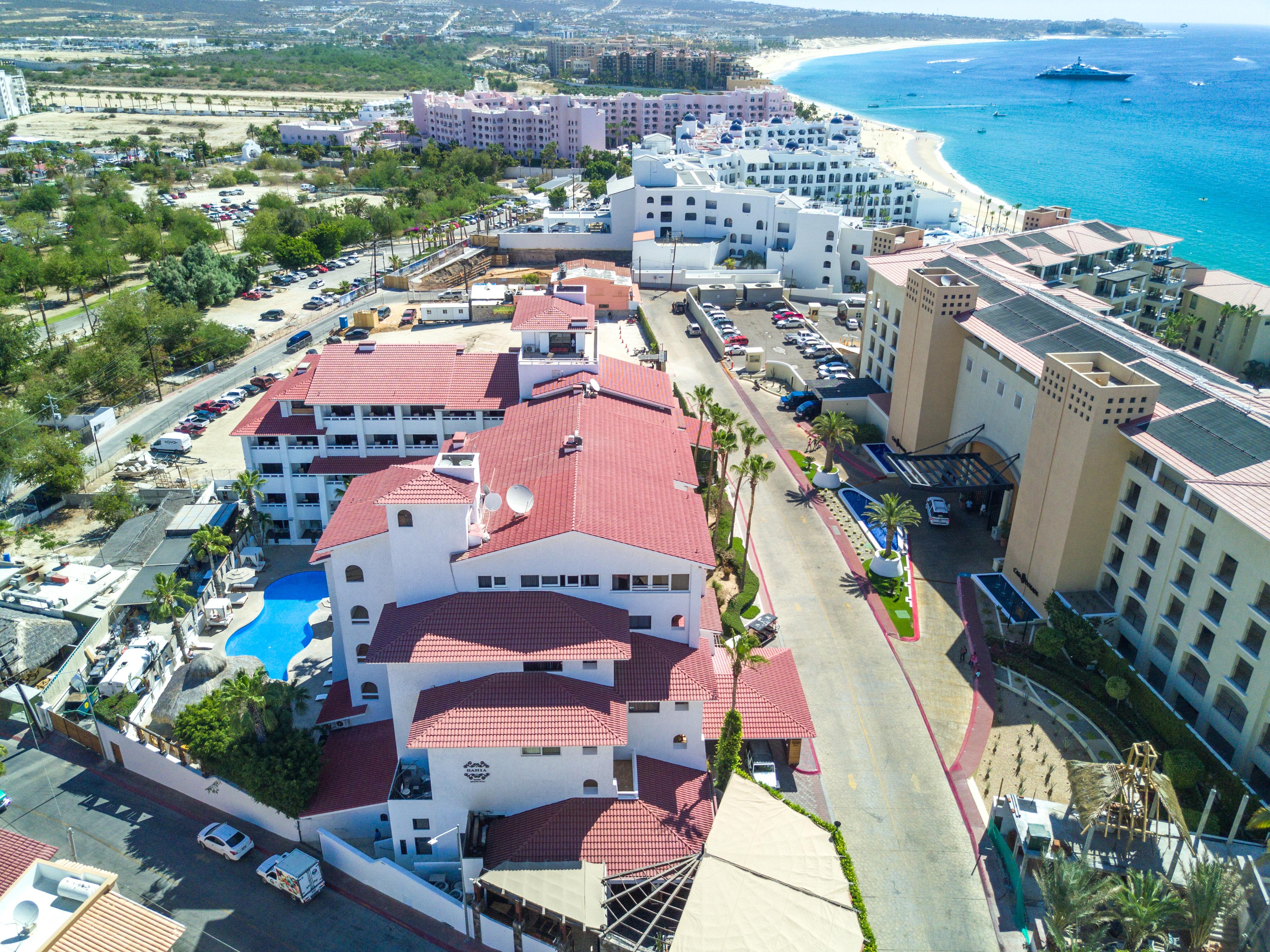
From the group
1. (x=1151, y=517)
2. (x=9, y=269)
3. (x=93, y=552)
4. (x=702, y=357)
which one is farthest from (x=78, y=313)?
(x=1151, y=517)

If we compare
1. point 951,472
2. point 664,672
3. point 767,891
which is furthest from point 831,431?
point 767,891

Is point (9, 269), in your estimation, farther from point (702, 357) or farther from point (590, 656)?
point (590, 656)

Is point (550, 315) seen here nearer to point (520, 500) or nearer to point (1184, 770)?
point (520, 500)

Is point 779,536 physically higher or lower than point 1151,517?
lower

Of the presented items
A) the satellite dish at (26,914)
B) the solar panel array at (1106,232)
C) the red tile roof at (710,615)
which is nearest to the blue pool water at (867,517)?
the red tile roof at (710,615)

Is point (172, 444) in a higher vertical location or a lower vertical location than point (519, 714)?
lower
